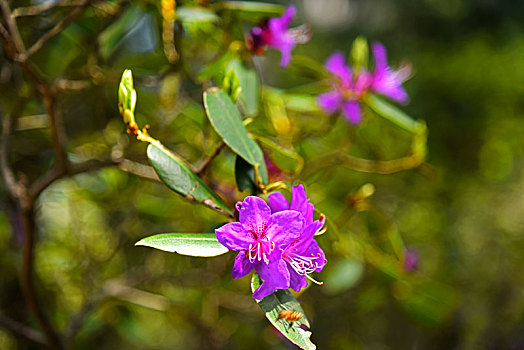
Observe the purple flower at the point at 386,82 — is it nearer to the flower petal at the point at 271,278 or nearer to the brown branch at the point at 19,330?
the flower petal at the point at 271,278

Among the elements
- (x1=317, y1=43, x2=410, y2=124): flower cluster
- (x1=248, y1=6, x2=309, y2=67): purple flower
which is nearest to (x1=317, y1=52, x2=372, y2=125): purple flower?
(x1=317, y1=43, x2=410, y2=124): flower cluster

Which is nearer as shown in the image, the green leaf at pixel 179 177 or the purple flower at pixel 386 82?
the green leaf at pixel 179 177

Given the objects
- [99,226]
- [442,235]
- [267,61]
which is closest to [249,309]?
[99,226]

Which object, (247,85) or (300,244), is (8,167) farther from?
(300,244)

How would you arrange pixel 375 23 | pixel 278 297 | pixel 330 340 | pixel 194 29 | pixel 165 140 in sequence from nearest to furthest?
pixel 278 297
pixel 194 29
pixel 165 140
pixel 330 340
pixel 375 23

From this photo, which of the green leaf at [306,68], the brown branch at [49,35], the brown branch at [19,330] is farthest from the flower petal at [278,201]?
the brown branch at [19,330]

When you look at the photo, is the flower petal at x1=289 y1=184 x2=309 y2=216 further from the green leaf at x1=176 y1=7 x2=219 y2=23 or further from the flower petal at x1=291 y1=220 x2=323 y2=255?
the green leaf at x1=176 y1=7 x2=219 y2=23

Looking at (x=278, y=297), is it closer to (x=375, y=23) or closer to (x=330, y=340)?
(x=330, y=340)
